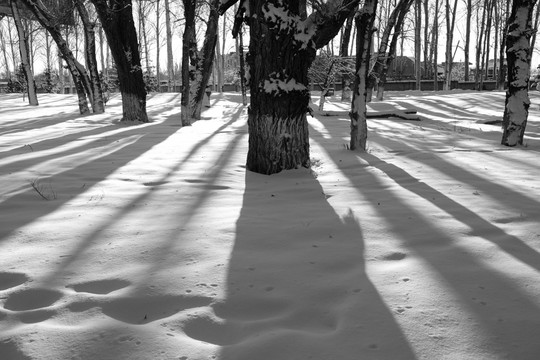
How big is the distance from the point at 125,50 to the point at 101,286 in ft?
32.0

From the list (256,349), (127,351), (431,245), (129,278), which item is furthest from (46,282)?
(431,245)

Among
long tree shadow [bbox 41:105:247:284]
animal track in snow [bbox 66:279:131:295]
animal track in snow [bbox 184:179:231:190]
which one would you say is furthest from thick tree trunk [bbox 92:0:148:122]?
animal track in snow [bbox 66:279:131:295]

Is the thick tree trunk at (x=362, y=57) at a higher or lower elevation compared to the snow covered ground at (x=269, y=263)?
higher

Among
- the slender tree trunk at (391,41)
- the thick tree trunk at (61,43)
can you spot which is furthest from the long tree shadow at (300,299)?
the slender tree trunk at (391,41)

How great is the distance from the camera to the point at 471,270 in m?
2.29

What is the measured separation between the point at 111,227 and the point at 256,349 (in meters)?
1.78

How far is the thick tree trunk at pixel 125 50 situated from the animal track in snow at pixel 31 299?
9618mm

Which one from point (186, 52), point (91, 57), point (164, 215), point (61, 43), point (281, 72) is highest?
point (61, 43)

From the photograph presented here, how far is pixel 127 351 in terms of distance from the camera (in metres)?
1.62

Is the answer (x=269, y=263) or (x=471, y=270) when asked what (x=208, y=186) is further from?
(x=471, y=270)

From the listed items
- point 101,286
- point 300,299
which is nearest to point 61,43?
point 101,286

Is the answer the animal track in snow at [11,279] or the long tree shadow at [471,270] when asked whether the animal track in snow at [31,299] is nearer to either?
the animal track in snow at [11,279]

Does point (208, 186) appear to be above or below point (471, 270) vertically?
above

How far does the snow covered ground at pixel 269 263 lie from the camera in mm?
1694
